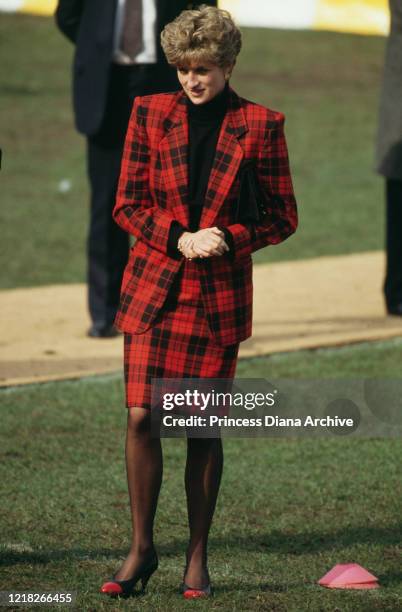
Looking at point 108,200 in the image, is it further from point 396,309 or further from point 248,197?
point 248,197

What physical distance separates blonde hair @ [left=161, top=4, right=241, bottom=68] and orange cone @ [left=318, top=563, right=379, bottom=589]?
165 centimetres

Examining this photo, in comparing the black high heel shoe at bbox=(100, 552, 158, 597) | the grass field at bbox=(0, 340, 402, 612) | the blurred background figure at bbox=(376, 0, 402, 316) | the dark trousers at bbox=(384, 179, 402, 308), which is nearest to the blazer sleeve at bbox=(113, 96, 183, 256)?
the black high heel shoe at bbox=(100, 552, 158, 597)

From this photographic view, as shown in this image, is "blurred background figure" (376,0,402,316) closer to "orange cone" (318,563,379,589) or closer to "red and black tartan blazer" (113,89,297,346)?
"red and black tartan blazer" (113,89,297,346)

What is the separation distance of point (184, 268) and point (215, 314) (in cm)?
17

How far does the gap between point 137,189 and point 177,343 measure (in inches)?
19.6

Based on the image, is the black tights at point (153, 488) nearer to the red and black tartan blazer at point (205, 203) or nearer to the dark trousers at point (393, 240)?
the red and black tartan blazer at point (205, 203)

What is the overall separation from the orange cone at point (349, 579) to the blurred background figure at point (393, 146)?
386cm

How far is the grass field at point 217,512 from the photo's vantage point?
14.4ft

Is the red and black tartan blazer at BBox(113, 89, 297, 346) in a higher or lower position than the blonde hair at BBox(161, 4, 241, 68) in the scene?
lower

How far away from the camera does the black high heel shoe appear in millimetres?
4227

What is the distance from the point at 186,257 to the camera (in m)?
4.20

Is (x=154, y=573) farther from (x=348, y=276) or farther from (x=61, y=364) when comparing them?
(x=348, y=276)

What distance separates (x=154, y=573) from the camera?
453 centimetres

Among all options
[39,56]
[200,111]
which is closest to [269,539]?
[200,111]
